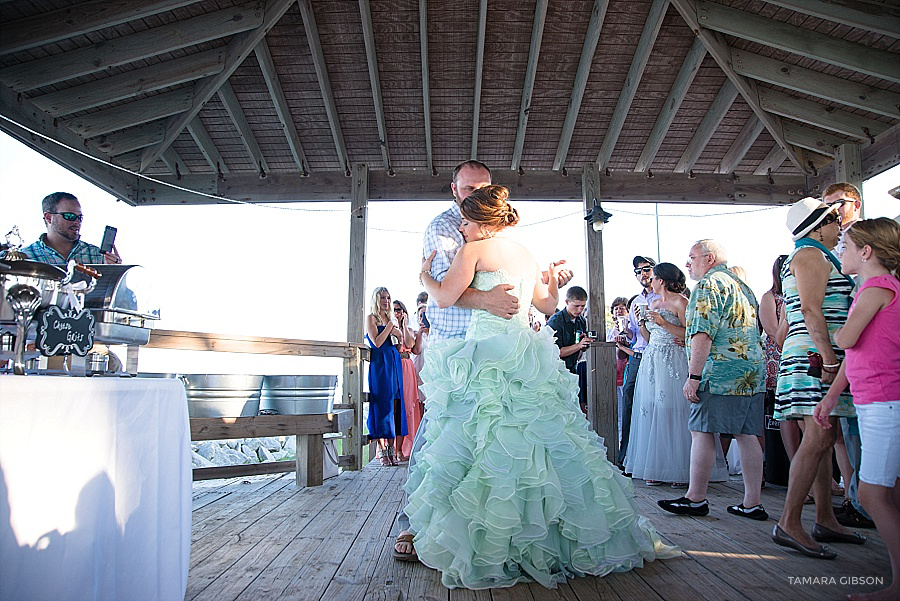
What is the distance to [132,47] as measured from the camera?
470 cm

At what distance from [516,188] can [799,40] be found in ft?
9.10

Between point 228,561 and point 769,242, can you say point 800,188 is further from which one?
point 228,561

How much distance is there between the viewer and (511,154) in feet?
20.8

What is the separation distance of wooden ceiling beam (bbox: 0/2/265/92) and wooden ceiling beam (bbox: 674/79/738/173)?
437cm

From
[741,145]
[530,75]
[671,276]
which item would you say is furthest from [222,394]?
[741,145]

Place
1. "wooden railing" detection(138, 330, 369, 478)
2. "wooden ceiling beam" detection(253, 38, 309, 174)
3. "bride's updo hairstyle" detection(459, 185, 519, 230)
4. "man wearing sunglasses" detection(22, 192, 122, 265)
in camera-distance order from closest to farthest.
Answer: "bride's updo hairstyle" detection(459, 185, 519, 230) → "man wearing sunglasses" detection(22, 192, 122, 265) → "wooden railing" detection(138, 330, 369, 478) → "wooden ceiling beam" detection(253, 38, 309, 174)

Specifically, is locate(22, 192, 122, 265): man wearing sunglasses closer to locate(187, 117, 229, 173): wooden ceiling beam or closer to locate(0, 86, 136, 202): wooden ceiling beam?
locate(0, 86, 136, 202): wooden ceiling beam

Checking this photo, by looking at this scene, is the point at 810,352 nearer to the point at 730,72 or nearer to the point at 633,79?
the point at 730,72

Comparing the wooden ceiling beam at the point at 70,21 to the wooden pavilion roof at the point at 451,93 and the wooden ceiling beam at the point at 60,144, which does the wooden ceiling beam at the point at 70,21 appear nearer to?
the wooden pavilion roof at the point at 451,93

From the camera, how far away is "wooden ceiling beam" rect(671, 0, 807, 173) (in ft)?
15.7

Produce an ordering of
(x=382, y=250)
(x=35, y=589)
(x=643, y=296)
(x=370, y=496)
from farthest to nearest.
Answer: (x=382, y=250) < (x=643, y=296) < (x=370, y=496) < (x=35, y=589)

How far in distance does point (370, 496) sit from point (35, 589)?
9.93 ft

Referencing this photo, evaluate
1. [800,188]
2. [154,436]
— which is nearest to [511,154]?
[800,188]

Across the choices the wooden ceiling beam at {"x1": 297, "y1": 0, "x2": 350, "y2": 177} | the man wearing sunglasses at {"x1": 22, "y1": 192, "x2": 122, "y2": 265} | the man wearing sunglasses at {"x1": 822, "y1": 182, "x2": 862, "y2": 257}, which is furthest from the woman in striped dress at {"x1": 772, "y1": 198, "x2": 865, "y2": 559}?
the wooden ceiling beam at {"x1": 297, "y1": 0, "x2": 350, "y2": 177}
